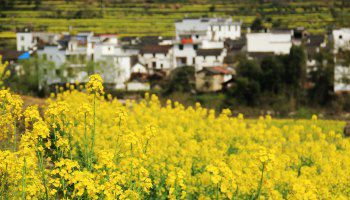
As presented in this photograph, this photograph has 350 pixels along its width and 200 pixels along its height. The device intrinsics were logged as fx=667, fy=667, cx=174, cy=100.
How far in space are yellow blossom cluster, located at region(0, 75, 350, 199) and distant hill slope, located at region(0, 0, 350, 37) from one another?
157 ft

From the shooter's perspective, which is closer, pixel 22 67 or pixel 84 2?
pixel 22 67

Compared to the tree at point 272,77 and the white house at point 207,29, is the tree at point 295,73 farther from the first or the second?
the white house at point 207,29

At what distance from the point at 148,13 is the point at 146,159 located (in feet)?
214

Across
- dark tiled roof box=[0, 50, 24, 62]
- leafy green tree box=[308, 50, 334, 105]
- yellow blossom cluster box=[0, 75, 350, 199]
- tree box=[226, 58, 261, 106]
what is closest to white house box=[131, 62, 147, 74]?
dark tiled roof box=[0, 50, 24, 62]

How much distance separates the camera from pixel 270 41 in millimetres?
51844

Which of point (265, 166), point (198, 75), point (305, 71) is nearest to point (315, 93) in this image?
point (305, 71)

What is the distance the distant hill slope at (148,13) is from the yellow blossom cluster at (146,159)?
4795cm

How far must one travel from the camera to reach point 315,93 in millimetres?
36406

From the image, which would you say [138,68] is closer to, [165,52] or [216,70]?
[165,52]

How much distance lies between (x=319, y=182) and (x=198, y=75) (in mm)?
32497

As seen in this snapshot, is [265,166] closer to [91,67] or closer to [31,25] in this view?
[91,67]

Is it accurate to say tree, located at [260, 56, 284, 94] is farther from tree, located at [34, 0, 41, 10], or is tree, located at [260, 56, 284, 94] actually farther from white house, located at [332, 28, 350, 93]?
tree, located at [34, 0, 41, 10]

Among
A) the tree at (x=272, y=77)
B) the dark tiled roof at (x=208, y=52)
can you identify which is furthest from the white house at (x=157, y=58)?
the tree at (x=272, y=77)

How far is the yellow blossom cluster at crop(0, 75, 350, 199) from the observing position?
5.98 m
